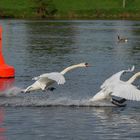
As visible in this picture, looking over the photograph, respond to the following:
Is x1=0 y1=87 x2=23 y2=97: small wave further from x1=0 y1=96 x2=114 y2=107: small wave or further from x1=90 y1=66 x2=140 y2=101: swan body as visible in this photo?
x1=90 y1=66 x2=140 y2=101: swan body

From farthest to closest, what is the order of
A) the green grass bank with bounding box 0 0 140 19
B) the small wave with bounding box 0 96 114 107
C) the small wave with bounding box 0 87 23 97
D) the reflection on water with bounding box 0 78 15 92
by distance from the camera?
the green grass bank with bounding box 0 0 140 19 < the reflection on water with bounding box 0 78 15 92 < the small wave with bounding box 0 87 23 97 < the small wave with bounding box 0 96 114 107

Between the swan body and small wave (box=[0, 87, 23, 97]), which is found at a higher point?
the swan body

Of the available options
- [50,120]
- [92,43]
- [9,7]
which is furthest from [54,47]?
[9,7]

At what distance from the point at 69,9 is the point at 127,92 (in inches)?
3342

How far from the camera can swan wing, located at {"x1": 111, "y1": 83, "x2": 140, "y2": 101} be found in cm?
1855

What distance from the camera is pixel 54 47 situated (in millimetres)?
42469

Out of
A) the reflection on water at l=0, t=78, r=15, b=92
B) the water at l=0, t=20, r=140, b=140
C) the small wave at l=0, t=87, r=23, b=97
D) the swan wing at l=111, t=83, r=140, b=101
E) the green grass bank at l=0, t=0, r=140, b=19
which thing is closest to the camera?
the water at l=0, t=20, r=140, b=140

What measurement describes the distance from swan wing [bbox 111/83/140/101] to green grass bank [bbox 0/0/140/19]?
78691mm

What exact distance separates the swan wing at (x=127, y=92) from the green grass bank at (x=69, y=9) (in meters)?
78.7

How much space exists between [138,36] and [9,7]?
49.8 metres

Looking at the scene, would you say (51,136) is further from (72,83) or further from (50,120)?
(72,83)

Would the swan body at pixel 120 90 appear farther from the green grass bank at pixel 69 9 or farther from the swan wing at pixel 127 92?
the green grass bank at pixel 69 9

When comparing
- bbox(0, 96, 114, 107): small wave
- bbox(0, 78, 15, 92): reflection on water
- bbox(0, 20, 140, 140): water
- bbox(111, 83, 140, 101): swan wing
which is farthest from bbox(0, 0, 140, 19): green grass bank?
bbox(111, 83, 140, 101): swan wing

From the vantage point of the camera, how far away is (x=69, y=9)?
103062 millimetres
